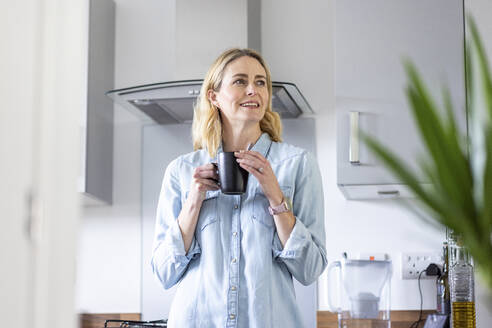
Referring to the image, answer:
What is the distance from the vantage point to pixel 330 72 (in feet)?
10.4

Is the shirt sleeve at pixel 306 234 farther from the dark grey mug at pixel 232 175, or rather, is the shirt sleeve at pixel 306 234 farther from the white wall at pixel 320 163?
the white wall at pixel 320 163

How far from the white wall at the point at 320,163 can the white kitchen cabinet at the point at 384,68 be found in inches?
10.4

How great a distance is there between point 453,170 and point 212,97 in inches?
64.3

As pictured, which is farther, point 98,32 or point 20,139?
point 98,32

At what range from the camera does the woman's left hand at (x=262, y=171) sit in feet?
5.74

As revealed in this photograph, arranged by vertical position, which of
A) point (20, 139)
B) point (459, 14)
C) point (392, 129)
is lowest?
point (20, 139)

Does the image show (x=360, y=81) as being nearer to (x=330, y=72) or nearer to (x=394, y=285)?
(x=330, y=72)

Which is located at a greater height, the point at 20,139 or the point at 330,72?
the point at 330,72

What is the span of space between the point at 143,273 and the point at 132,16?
110 cm

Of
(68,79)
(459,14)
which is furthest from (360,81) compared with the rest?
(68,79)

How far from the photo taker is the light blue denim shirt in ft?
5.88

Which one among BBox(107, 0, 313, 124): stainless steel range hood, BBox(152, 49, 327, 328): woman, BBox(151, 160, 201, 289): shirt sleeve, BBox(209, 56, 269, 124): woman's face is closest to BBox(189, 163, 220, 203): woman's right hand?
BBox(152, 49, 327, 328): woman

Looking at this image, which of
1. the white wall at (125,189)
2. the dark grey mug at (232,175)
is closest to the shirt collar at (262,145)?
the dark grey mug at (232,175)

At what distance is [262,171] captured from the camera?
69.9 inches
